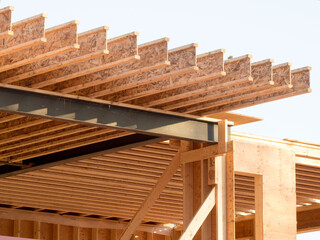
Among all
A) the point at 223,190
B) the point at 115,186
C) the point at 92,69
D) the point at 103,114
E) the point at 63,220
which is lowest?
the point at 223,190

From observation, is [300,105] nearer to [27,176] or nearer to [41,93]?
[27,176]

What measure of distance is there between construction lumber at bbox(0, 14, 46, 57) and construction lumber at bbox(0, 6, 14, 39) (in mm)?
357

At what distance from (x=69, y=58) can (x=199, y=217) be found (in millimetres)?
3986

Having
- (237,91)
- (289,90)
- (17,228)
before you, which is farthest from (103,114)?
(17,228)

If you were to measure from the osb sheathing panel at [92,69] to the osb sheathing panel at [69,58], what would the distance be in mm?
404

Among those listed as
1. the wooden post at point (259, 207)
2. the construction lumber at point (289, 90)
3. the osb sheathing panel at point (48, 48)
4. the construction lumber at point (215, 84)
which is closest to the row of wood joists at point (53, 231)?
the wooden post at point (259, 207)

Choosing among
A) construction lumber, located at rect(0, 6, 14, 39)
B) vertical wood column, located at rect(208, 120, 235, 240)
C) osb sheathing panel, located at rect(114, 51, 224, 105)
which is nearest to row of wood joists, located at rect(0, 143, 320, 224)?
vertical wood column, located at rect(208, 120, 235, 240)

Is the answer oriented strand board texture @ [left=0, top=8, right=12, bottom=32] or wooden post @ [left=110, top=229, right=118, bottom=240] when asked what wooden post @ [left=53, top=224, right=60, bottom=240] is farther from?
oriented strand board texture @ [left=0, top=8, right=12, bottom=32]

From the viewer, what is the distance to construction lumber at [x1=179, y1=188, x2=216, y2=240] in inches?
535

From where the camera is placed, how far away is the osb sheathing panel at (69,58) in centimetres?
1099

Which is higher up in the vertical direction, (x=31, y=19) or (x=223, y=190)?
(x=31, y=19)

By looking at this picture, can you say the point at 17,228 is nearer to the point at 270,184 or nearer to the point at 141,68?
the point at 270,184

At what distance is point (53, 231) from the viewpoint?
2359 centimetres

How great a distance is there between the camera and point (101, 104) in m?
13.0
